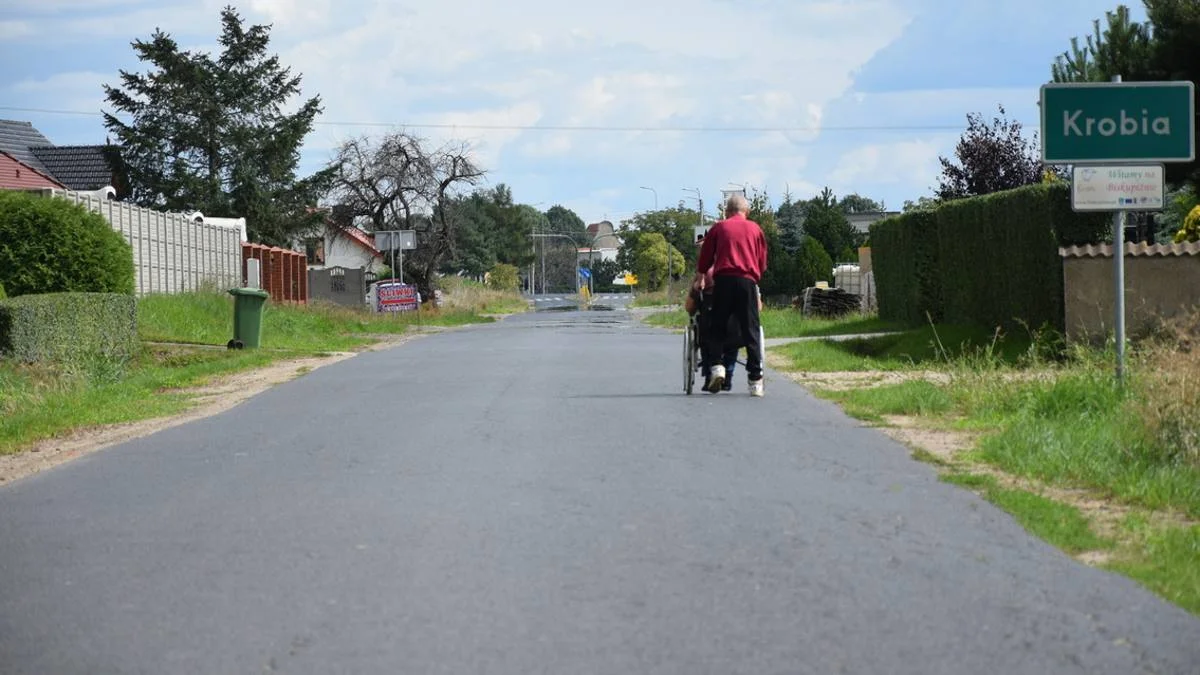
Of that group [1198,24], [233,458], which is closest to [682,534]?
[233,458]

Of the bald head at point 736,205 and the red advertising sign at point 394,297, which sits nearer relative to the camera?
the bald head at point 736,205

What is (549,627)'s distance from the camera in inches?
227

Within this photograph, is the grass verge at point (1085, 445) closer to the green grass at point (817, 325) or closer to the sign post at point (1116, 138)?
the sign post at point (1116, 138)

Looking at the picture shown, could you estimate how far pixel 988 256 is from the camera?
22828mm

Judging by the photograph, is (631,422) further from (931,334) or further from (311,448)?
(931,334)

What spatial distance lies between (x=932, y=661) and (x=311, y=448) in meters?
6.76

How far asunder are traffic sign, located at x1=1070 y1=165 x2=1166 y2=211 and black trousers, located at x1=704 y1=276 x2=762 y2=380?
304 cm

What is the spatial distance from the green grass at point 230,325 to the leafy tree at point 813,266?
23356 millimetres

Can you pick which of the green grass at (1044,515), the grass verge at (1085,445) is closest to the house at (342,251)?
the grass verge at (1085,445)

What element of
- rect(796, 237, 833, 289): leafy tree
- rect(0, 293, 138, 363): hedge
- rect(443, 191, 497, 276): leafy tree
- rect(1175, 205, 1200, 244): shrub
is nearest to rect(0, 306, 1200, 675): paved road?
rect(0, 293, 138, 363): hedge

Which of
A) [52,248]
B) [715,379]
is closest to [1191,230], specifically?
[715,379]

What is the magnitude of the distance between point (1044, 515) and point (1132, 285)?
41.1 ft

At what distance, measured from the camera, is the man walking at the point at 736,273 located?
14.6 metres

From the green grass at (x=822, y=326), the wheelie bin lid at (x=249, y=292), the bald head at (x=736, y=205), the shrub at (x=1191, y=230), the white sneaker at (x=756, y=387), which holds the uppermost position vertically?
the shrub at (x=1191, y=230)
